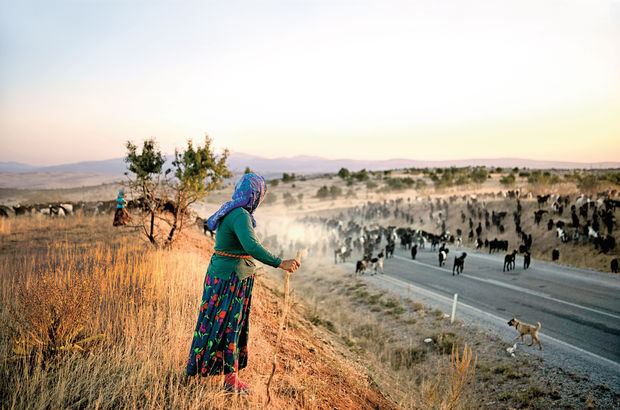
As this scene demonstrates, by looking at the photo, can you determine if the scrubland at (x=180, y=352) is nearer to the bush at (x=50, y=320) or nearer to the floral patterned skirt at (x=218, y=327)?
the bush at (x=50, y=320)

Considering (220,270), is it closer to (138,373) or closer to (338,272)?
(138,373)

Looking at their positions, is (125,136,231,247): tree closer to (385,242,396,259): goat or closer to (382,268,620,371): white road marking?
(382,268,620,371): white road marking

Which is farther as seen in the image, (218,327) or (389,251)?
(389,251)

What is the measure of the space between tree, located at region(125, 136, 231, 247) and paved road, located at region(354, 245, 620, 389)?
9.10 meters

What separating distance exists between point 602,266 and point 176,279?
65.3 ft

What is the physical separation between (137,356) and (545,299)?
1397 centimetres

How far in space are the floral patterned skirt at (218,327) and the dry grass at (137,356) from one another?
0.25 meters

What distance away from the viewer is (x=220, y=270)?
3.45 m

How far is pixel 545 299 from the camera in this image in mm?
12539

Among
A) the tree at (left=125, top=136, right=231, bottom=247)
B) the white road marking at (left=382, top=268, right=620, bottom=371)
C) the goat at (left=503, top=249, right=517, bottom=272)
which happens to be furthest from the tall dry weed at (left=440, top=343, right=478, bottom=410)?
the goat at (left=503, top=249, right=517, bottom=272)

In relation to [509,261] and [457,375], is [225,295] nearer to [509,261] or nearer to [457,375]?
[457,375]

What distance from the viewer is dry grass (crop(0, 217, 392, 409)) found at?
131 inches

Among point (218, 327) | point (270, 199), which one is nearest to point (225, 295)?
point (218, 327)

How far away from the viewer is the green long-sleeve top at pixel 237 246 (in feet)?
10.6
